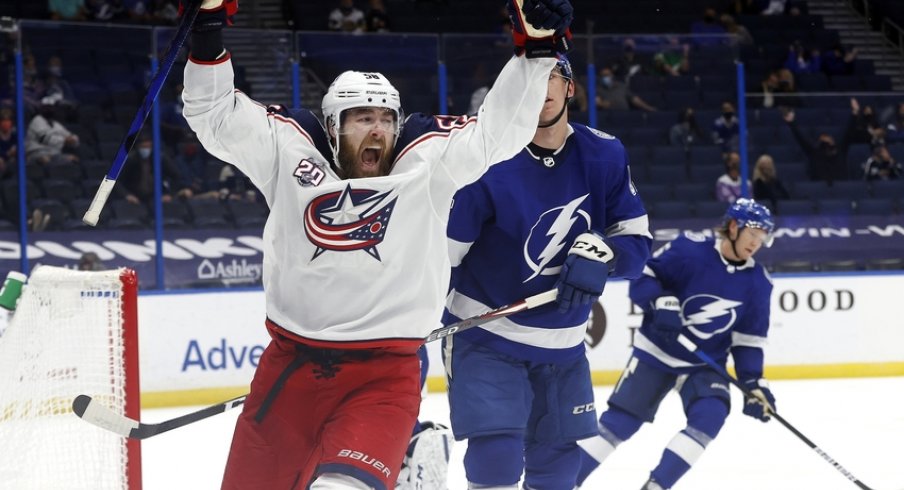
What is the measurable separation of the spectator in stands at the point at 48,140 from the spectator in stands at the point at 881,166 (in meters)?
4.51

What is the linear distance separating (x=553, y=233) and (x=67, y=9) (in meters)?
6.90

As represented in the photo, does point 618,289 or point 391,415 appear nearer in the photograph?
point 391,415

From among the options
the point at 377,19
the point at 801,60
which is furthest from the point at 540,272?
the point at 801,60

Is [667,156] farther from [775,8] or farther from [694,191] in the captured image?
[775,8]

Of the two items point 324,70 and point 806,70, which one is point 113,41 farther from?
point 806,70

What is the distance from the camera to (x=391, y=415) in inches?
97.6

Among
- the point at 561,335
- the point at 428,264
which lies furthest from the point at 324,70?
the point at 428,264

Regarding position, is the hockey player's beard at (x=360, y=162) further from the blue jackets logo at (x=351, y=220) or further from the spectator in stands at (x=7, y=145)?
the spectator in stands at (x=7, y=145)

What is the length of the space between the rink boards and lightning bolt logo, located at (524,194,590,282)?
385 cm

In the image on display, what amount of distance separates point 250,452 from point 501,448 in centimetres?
64

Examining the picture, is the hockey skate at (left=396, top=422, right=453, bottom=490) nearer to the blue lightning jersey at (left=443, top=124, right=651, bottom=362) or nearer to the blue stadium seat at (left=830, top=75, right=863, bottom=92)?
the blue lightning jersey at (left=443, top=124, right=651, bottom=362)

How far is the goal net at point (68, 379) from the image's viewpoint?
3.03 m

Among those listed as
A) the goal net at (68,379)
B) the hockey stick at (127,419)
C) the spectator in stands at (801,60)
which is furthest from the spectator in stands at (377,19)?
the hockey stick at (127,419)

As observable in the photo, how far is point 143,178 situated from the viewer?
22.0 feet
